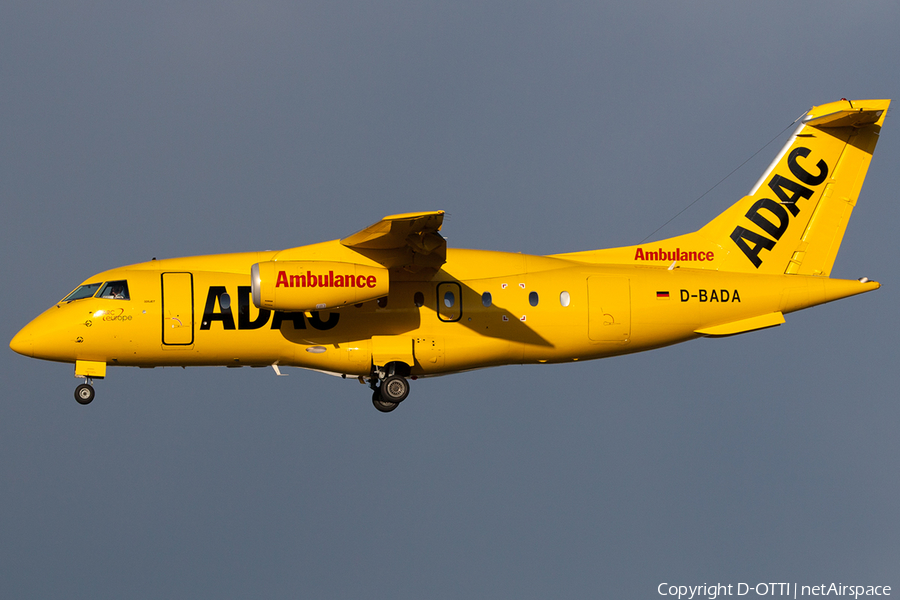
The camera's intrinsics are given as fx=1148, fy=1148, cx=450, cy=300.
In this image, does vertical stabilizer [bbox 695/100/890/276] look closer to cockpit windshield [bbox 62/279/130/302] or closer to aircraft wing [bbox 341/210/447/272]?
aircraft wing [bbox 341/210/447/272]

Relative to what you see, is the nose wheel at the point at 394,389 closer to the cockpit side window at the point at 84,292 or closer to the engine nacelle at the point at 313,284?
the engine nacelle at the point at 313,284

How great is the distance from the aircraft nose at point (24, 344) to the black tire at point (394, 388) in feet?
20.2

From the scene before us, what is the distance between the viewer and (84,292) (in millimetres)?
20297

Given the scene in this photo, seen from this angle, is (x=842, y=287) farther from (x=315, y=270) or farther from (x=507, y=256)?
(x=315, y=270)

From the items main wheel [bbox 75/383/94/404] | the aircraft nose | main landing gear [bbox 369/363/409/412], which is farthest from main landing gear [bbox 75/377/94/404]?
main landing gear [bbox 369/363/409/412]

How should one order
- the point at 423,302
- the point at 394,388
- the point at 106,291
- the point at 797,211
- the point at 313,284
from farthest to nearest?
the point at 797,211 < the point at 394,388 < the point at 423,302 < the point at 106,291 < the point at 313,284

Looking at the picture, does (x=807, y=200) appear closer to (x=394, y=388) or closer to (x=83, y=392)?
(x=394, y=388)

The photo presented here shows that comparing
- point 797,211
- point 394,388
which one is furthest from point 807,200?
point 394,388

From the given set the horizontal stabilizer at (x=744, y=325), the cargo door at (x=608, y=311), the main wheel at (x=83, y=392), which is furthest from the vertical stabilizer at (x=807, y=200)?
the main wheel at (x=83, y=392)

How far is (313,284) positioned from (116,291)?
3766 mm

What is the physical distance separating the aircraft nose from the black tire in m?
6.16

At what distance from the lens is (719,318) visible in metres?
21.3

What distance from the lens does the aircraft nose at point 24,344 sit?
19984 millimetres

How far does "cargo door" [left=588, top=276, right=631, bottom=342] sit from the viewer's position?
68.5 feet
